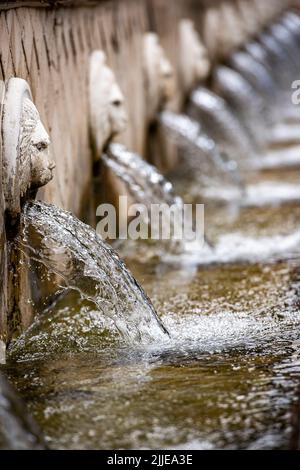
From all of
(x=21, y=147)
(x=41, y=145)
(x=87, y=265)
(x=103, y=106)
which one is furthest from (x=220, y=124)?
(x=21, y=147)

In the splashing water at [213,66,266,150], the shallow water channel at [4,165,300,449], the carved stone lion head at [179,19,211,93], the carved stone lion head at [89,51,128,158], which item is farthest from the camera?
the splashing water at [213,66,266,150]

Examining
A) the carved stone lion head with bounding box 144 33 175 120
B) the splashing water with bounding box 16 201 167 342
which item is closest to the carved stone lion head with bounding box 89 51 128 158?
the splashing water with bounding box 16 201 167 342

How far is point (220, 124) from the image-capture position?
1212cm

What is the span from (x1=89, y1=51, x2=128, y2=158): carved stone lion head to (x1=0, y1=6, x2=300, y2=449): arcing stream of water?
7.9 inches

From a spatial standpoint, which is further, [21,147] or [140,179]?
[140,179]


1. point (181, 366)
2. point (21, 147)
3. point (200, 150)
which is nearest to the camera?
point (181, 366)

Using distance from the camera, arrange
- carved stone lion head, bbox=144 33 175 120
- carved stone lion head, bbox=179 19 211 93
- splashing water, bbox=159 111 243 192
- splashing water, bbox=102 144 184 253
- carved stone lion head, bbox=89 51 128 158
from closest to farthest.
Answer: carved stone lion head, bbox=89 51 128 158, splashing water, bbox=102 144 184 253, carved stone lion head, bbox=144 33 175 120, splashing water, bbox=159 111 243 192, carved stone lion head, bbox=179 19 211 93

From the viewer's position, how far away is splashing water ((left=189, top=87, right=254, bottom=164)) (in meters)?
11.9

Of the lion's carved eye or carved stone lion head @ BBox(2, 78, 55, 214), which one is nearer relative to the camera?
carved stone lion head @ BBox(2, 78, 55, 214)

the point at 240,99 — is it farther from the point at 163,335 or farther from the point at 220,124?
the point at 163,335

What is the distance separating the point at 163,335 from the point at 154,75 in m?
4.94

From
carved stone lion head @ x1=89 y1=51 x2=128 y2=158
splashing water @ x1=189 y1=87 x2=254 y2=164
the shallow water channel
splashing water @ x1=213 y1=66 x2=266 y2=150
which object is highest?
splashing water @ x1=213 y1=66 x2=266 y2=150

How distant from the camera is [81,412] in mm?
3908

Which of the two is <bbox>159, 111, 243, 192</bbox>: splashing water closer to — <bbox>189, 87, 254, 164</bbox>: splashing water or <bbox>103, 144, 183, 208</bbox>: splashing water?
<bbox>189, 87, 254, 164</bbox>: splashing water
